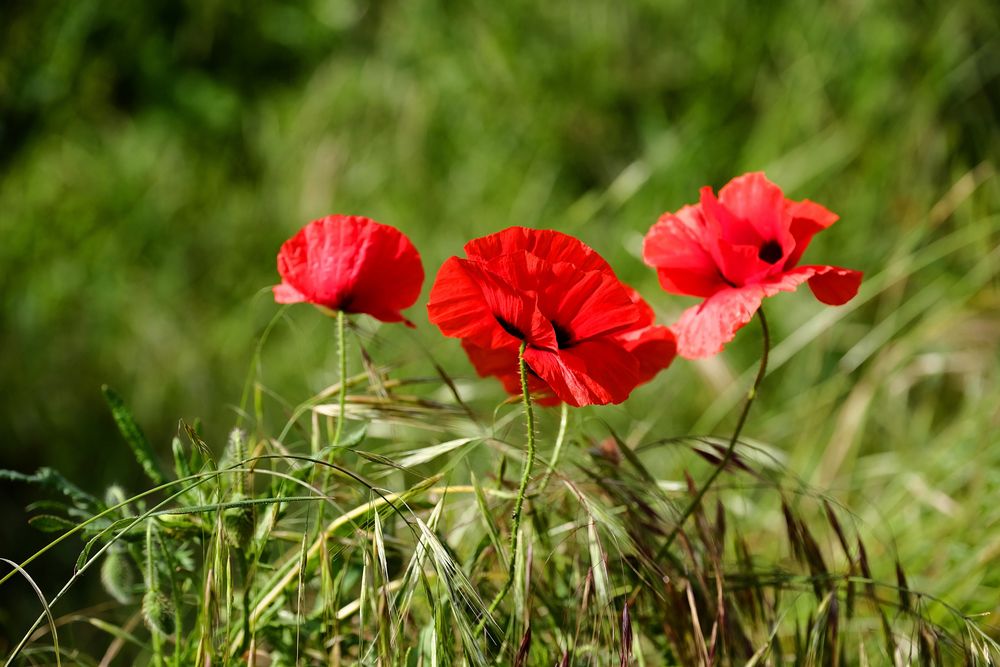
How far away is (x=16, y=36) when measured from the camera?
2.94 meters

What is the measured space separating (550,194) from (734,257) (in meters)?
1.81

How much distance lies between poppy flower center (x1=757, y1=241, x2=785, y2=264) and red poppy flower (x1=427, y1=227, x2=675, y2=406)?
0.59 feet

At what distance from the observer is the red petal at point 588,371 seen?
80 centimetres

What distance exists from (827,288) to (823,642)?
324mm

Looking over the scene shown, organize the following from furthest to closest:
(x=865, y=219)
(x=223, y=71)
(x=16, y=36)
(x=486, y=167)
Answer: (x=223, y=71) < (x=16, y=36) < (x=486, y=167) < (x=865, y=219)

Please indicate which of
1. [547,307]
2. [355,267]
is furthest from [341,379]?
[547,307]

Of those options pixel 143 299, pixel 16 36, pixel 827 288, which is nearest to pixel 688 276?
pixel 827 288

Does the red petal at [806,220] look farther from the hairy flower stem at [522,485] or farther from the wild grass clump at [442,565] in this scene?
the hairy flower stem at [522,485]

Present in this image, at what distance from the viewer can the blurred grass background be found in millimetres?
2041

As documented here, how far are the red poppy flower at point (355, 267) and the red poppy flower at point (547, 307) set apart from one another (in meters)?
0.10

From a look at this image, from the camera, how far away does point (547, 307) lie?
33.0 inches

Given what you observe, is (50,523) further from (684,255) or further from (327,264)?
(684,255)

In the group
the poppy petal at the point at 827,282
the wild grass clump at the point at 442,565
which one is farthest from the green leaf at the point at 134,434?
the poppy petal at the point at 827,282

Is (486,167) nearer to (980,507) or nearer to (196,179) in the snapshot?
(196,179)
